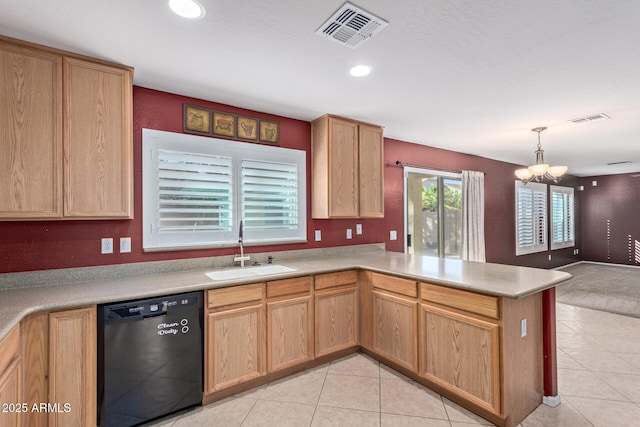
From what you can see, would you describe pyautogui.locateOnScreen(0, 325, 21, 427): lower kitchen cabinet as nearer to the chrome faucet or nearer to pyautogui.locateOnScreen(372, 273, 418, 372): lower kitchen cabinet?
the chrome faucet

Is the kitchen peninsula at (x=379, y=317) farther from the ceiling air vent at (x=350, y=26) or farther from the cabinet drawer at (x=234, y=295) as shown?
the ceiling air vent at (x=350, y=26)

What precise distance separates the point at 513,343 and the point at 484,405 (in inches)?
18.1

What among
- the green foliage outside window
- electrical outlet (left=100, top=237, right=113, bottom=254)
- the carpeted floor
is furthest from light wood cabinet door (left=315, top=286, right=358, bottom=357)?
the carpeted floor

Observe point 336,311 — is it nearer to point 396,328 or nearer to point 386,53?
point 396,328

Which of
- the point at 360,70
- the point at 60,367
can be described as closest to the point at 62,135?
the point at 60,367

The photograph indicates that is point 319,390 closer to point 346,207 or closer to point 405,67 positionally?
point 346,207

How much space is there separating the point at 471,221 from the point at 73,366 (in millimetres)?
5131

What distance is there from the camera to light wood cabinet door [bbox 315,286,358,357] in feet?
9.20

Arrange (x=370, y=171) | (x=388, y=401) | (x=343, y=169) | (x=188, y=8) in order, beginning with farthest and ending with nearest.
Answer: (x=370, y=171), (x=343, y=169), (x=388, y=401), (x=188, y=8)

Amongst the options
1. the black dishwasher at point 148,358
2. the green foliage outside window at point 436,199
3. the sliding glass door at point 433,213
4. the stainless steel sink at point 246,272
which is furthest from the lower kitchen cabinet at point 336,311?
the green foliage outside window at point 436,199

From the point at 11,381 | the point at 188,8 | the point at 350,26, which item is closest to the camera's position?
the point at 11,381

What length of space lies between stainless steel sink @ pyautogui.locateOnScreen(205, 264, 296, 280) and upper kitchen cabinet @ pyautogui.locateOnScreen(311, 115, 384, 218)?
81cm

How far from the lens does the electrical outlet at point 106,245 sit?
238 centimetres

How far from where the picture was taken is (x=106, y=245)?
239 centimetres
